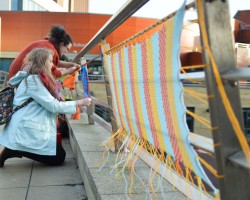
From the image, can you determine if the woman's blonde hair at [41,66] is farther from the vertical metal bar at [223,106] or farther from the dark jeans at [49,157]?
the vertical metal bar at [223,106]

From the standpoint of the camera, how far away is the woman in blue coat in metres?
3.95

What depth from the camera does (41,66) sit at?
160 inches

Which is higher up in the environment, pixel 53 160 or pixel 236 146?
pixel 236 146

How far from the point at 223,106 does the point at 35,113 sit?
10.2ft

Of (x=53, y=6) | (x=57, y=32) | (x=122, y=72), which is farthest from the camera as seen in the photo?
(x=53, y=6)

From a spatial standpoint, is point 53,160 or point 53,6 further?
point 53,6

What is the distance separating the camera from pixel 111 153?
11.6 ft

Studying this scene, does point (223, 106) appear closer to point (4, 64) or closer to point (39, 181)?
point (39, 181)

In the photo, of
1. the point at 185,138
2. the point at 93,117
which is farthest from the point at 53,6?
the point at 185,138

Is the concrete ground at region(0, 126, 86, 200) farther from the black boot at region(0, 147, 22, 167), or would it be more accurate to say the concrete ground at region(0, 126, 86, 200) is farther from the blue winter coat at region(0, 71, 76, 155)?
the blue winter coat at region(0, 71, 76, 155)

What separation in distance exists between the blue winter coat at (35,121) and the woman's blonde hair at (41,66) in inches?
2.7

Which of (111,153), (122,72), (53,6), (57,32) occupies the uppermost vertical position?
(53,6)

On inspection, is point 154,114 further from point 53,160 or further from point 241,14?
point 241,14

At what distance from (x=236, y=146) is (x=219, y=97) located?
0.16 m
